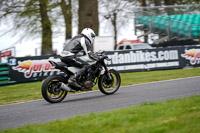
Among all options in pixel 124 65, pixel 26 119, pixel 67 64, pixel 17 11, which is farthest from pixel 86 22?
pixel 26 119

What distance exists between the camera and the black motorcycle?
8.99 meters

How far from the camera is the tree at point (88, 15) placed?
17531 millimetres

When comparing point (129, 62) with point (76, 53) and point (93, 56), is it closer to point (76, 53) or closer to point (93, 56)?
point (93, 56)

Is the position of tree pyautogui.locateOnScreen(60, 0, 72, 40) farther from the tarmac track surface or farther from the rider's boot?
the tarmac track surface

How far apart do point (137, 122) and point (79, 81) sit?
13.8ft

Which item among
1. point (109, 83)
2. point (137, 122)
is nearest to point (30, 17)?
point (109, 83)

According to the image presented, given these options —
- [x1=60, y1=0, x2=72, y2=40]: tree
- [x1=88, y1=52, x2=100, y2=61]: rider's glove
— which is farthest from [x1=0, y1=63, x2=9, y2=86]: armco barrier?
[x1=88, y1=52, x2=100, y2=61]: rider's glove

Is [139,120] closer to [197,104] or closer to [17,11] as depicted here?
[197,104]

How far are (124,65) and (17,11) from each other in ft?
24.7

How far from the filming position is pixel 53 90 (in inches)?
356

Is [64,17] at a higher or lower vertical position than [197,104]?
higher

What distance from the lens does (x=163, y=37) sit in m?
25.2

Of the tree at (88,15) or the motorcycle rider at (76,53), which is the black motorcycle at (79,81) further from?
the tree at (88,15)

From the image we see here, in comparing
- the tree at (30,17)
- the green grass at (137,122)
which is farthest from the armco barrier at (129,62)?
the green grass at (137,122)
